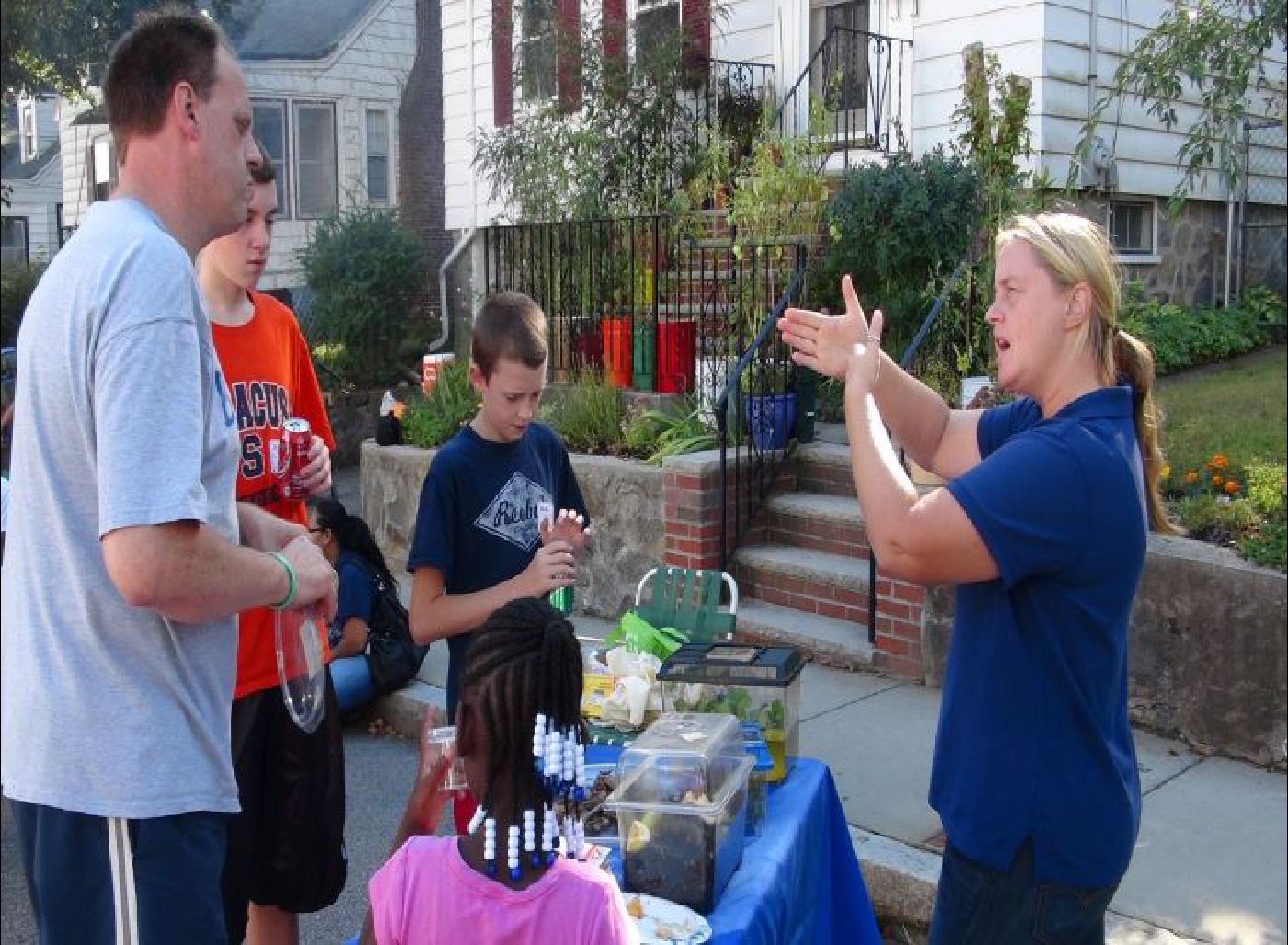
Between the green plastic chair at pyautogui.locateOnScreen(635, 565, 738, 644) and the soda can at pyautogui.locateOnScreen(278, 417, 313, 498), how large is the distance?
1140mm

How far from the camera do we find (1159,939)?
3400 millimetres

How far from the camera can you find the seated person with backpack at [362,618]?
4.89 meters

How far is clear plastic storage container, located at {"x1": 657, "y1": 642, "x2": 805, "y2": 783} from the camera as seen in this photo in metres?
2.70

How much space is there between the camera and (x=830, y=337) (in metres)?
2.31

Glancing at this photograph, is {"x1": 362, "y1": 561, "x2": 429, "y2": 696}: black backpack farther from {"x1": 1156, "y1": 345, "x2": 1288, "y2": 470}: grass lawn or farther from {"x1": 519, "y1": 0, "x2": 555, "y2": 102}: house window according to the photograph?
{"x1": 519, "y1": 0, "x2": 555, "y2": 102}: house window

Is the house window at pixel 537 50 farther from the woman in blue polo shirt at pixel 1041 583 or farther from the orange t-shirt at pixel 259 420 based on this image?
the woman in blue polo shirt at pixel 1041 583

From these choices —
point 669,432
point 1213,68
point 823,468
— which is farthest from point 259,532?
point 669,432

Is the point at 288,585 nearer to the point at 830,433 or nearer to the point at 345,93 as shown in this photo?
the point at 830,433

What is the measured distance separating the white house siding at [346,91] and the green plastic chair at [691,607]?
12.7m

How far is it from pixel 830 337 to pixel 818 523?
4.24m

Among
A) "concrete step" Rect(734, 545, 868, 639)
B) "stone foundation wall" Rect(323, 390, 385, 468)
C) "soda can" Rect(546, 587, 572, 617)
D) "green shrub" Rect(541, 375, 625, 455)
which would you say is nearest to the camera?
"soda can" Rect(546, 587, 572, 617)

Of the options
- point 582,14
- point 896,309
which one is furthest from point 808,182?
point 582,14

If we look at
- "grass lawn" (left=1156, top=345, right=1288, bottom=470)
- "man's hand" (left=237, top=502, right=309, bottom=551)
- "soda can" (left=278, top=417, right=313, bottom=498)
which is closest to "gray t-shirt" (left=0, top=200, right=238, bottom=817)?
"man's hand" (left=237, top=502, right=309, bottom=551)

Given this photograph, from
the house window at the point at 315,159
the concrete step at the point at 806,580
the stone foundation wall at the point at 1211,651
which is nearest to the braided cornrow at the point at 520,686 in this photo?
the stone foundation wall at the point at 1211,651
